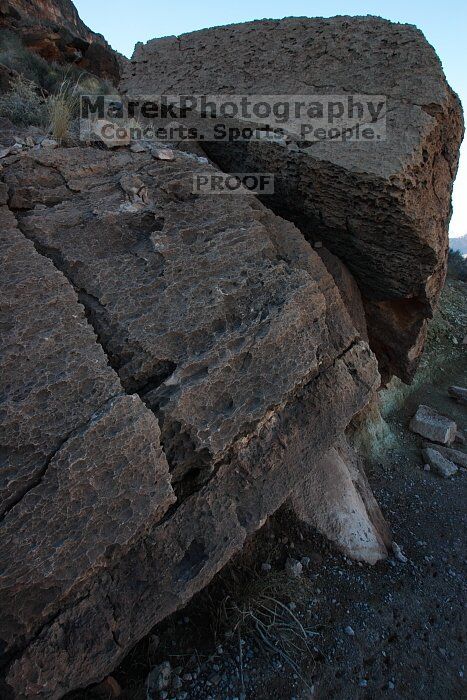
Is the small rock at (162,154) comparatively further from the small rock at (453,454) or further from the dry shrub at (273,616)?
the small rock at (453,454)

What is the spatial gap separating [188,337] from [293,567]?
1.58 metres

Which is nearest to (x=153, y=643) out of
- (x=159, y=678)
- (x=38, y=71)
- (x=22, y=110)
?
(x=159, y=678)

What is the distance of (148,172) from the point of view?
286 cm

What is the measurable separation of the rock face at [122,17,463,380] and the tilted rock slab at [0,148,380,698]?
616 mm

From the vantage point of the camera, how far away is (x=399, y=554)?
2.92m

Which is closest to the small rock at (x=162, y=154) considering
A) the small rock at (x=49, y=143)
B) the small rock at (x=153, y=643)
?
the small rock at (x=49, y=143)

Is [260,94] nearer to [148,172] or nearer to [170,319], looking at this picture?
[148,172]

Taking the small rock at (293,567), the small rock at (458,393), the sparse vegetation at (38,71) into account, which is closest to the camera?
the small rock at (293,567)

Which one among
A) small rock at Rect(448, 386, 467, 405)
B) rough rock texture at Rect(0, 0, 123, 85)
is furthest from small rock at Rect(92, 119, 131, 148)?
rough rock texture at Rect(0, 0, 123, 85)

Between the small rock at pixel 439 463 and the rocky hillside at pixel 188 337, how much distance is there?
1.23 m

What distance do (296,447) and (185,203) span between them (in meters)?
1.69

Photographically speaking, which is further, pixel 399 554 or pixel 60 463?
pixel 399 554

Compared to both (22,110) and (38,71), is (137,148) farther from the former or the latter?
(38,71)

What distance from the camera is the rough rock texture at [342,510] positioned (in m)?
2.84
